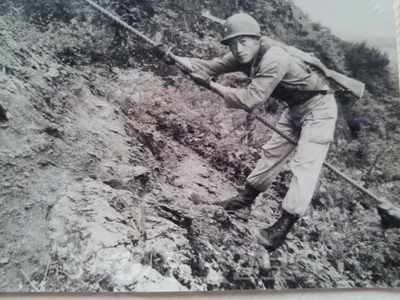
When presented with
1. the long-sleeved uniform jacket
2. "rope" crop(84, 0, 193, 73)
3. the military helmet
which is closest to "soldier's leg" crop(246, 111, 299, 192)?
the long-sleeved uniform jacket

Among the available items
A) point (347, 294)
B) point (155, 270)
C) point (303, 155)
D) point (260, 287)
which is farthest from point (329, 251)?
point (155, 270)

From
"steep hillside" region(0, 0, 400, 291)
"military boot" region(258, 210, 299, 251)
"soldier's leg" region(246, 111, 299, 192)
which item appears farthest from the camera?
"soldier's leg" region(246, 111, 299, 192)

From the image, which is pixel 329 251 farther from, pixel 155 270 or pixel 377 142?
pixel 155 270

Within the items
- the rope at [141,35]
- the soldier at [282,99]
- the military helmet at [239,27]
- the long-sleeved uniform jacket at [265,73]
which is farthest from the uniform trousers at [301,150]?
the rope at [141,35]

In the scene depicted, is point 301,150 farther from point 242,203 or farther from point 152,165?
point 152,165

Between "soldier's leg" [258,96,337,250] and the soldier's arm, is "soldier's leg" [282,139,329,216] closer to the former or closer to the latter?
"soldier's leg" [258,96,337,250]

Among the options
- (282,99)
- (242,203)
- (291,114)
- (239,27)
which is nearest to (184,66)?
(239,27)
